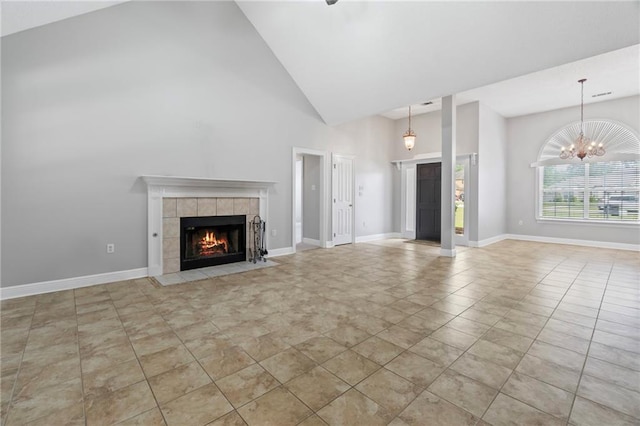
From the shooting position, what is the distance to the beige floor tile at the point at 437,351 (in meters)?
2.00

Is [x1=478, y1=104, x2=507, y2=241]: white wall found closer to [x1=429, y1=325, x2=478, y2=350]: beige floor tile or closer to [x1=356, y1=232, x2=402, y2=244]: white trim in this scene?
[x1=356, y1=232, x2=402, y2=244]: white trim

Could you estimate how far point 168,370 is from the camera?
6.13 feet

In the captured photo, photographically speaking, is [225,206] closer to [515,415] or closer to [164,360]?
[164,360]

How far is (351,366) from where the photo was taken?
1.91m

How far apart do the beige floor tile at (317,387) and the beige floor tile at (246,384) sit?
0.44 feet

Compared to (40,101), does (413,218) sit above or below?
below

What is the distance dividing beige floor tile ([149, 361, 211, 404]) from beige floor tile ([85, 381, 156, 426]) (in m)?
0.05

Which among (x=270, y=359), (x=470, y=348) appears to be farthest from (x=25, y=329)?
(x=470, y=348)

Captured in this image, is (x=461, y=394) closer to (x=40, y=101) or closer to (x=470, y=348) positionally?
(x=470, y=348)

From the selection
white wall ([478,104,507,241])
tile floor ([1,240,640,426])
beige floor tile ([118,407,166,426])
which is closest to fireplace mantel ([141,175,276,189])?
tile floor ([1,240,640,426])

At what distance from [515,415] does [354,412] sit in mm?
823

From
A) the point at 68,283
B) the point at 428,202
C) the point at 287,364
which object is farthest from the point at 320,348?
the point at 428,202

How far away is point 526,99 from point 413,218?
3.73 meters

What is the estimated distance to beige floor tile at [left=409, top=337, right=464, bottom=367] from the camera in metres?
2.00
